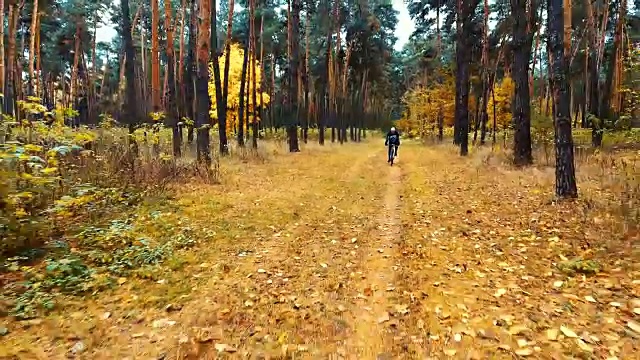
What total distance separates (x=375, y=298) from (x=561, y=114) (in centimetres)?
617

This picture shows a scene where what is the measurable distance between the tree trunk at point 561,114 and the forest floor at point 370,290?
1.63 ft

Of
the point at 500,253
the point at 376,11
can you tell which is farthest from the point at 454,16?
the point at 500,253

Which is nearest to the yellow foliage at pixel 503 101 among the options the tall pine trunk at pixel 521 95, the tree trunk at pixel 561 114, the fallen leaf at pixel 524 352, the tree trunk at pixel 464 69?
the tree trunk at pixel 464 69

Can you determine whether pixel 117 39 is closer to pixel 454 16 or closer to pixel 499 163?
pixel 454 16

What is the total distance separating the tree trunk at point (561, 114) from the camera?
748 cm

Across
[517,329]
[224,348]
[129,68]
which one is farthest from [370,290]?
[129,68]

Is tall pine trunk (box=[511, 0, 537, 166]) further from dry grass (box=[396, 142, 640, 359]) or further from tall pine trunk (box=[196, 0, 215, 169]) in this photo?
tall pine trunk (box=[196, 0, 215, 169])

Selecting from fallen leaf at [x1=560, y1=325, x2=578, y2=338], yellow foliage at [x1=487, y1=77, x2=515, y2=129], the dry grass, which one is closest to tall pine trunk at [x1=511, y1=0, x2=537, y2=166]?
the dry grass

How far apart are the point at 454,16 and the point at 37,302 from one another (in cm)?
2552

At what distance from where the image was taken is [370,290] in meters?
4.34

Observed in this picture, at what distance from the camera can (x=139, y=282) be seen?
434 cm

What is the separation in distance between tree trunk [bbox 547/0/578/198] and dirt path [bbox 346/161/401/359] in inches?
143

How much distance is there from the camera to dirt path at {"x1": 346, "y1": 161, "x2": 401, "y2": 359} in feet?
10.7

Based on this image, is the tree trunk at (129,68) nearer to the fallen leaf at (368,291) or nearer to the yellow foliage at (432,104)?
the fallen leaf at (368,291)
